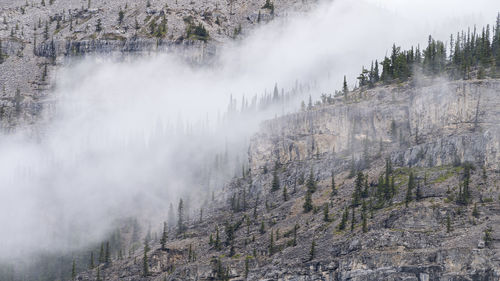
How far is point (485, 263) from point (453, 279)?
25.9ft

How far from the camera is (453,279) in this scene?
199625 millimetres

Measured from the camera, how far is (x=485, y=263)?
197625 millimetres
